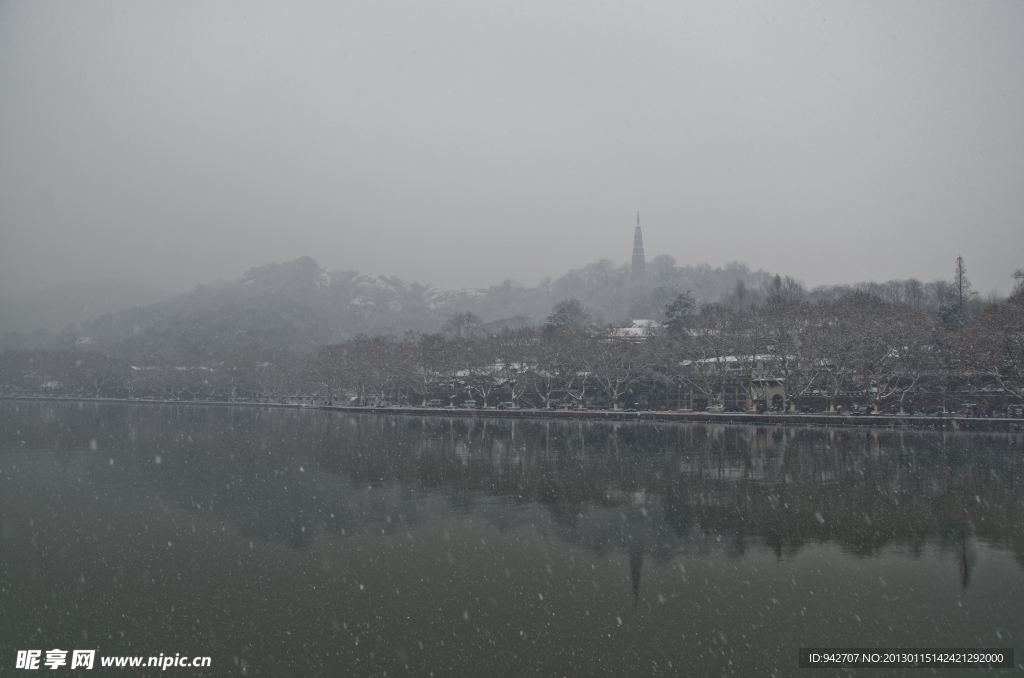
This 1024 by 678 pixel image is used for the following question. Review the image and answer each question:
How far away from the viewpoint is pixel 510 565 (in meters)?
11.5

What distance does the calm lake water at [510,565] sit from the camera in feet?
27.2

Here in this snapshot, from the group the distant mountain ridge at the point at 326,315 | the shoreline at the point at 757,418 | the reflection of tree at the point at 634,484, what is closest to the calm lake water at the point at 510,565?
the reflection of tree at the point at 634,484

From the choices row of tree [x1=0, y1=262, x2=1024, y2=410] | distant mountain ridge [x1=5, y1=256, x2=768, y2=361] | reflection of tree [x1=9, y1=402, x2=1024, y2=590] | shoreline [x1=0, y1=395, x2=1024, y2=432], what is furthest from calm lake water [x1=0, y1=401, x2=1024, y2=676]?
distant mountain ridge [x1=5, y1=256, x2=768, y2=361]

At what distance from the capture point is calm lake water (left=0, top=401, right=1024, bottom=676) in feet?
27.2

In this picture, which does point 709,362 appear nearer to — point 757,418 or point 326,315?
point 757,418

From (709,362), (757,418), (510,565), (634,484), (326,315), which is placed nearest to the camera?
(510,565)

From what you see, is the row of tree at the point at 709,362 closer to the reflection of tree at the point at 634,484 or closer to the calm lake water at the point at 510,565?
the reflection of tree at the point at 634,484

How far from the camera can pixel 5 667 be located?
7855mm

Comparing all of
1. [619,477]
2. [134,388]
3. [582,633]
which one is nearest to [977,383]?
[619,477]

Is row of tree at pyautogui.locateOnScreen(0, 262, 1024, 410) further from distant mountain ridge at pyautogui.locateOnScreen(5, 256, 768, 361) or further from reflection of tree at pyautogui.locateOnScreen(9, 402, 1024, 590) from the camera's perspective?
distant mountain ridge at pyautogui.locateOnScreen(5, 256, 768, 361)

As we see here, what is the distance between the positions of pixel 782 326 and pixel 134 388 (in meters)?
105

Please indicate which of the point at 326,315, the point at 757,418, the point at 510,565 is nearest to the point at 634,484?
the point at 510,565

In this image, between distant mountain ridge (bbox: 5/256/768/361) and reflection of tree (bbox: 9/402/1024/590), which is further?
distant mountain ridge (bbox: 5/256/768/361)

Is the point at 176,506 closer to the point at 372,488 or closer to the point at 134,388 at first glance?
the point at 372,488
